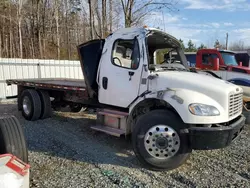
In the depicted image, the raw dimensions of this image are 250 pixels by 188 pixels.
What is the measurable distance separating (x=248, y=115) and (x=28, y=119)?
20.5ft

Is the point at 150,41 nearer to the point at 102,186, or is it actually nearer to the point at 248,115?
the point at 102,186

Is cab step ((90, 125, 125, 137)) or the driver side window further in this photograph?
cab step ((90, 125, 125, 137))

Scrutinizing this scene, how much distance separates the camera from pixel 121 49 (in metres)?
5.29

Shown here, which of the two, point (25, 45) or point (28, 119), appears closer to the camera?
point (28, 119)

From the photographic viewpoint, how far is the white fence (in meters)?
12.5

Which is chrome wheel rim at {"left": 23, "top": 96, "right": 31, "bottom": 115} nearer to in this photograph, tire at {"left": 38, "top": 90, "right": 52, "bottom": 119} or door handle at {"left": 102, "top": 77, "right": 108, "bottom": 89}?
tire at {"left": 38, "top": 90, "right": 52, "bottom": 119}

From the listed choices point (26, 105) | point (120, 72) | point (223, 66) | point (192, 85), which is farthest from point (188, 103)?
point (223, 66)

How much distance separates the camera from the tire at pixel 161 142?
13.2 feet

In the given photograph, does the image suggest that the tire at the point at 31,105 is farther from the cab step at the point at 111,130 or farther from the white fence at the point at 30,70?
the white fence at the point at 30,70

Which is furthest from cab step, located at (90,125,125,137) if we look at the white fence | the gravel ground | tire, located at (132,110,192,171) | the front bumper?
the white fence

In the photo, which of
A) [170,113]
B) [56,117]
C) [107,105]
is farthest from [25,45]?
[170,113]

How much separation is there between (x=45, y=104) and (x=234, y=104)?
209 inches

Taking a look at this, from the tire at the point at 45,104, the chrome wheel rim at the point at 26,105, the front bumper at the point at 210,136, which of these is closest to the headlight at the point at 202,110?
the front bumper at the point at 210,136

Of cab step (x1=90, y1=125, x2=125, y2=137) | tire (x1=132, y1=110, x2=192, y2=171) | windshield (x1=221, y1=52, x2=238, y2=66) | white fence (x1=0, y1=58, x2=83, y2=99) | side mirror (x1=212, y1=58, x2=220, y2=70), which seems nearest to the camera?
tire (x1=132, y1=110, x2=192, y2=171)
